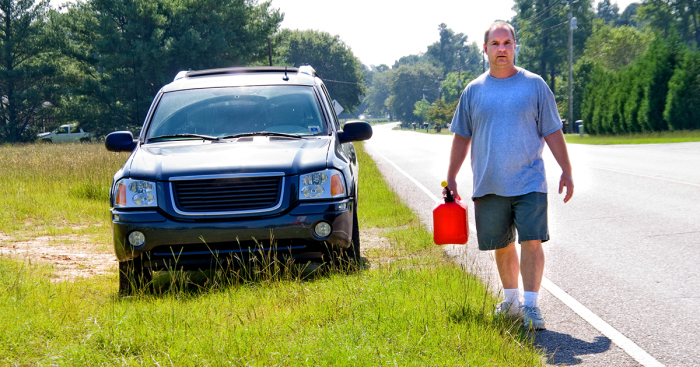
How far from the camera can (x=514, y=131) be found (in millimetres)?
4293

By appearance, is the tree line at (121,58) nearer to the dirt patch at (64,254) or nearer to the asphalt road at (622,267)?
the asphalt road at (622,267)

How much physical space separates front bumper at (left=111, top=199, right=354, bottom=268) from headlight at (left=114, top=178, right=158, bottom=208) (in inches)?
2.6

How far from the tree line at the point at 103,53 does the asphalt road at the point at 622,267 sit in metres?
38.2

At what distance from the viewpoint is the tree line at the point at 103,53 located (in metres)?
46.2

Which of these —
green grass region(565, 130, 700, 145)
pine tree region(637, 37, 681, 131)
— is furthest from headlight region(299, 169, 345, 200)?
pine tree region(637, 37, 681, 131)

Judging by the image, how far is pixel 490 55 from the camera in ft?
14.3

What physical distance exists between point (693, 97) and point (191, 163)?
30444 millimetres

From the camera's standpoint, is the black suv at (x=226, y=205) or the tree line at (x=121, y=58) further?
the tree line at (x=121, y=58)

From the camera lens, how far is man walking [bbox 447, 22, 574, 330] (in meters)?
4.26

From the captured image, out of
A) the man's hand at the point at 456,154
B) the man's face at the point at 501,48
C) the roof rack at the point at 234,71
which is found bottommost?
the man's hand at the point at 456,154

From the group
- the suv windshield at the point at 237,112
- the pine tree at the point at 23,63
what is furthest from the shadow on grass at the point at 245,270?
the pine tree at the point at 23,63

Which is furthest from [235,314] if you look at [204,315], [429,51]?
[429,51]

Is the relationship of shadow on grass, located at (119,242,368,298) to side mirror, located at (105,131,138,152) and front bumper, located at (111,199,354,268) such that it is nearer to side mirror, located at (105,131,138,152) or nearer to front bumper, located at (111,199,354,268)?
front bumper, located at (111,199,354,268)

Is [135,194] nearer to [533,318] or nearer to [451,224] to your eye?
[451,224]
